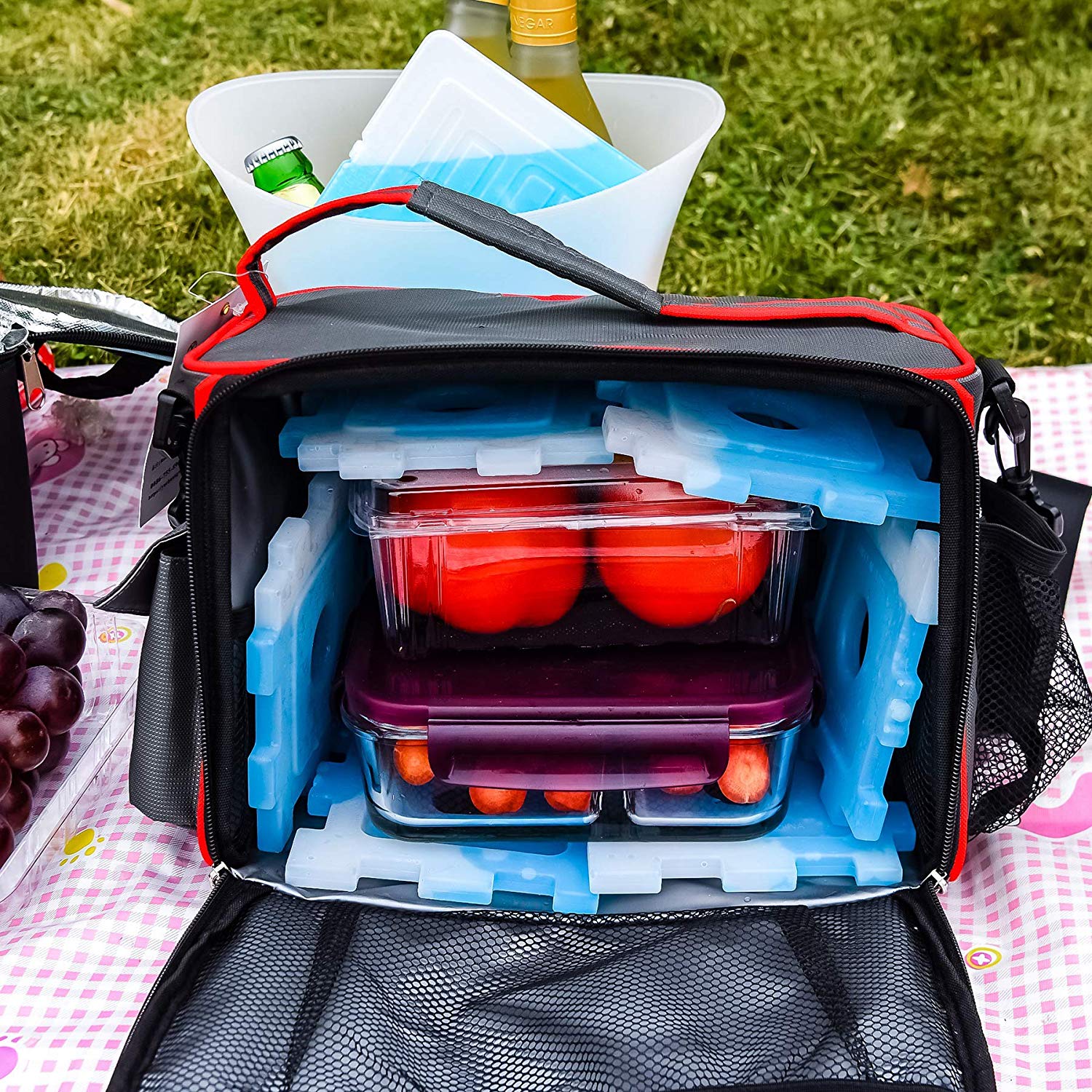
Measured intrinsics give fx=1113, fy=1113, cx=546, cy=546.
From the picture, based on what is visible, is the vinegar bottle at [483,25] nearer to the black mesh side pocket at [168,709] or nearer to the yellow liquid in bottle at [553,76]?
the yellow liquid in bottle at [553,76]

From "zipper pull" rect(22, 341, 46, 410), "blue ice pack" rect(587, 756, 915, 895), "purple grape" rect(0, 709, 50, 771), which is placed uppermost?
"zipper pull" rect(22, 341, 46, 410)

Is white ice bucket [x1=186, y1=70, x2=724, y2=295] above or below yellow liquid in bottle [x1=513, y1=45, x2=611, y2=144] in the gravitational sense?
below

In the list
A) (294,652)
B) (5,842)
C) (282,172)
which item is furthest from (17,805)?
(282,172)

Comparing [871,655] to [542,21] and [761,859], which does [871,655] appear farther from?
[542,21]

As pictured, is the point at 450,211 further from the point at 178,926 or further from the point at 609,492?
the point at 178,926

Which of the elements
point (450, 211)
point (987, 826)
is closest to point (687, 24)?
point (450, 211)

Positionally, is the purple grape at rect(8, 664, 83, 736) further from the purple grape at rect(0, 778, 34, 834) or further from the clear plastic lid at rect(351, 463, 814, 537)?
the clear plastic lid at rect(351, 463, 814, 537)

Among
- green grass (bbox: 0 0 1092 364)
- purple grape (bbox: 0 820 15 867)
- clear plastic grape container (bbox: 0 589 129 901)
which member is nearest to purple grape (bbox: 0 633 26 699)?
clear plastic grape container (bbox: 0 589 129 901)

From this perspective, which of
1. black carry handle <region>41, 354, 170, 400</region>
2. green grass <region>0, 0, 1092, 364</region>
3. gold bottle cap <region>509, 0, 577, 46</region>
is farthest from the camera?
green grass <region>0, 0, 1092, 364</region>

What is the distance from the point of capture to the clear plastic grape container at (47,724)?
0.84 metres

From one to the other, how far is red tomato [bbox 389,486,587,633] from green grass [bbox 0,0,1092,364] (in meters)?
1.00

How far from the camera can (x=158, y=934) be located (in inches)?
31.9

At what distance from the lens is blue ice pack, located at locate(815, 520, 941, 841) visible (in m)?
0.77

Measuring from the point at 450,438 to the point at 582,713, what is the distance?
8.8 inches
